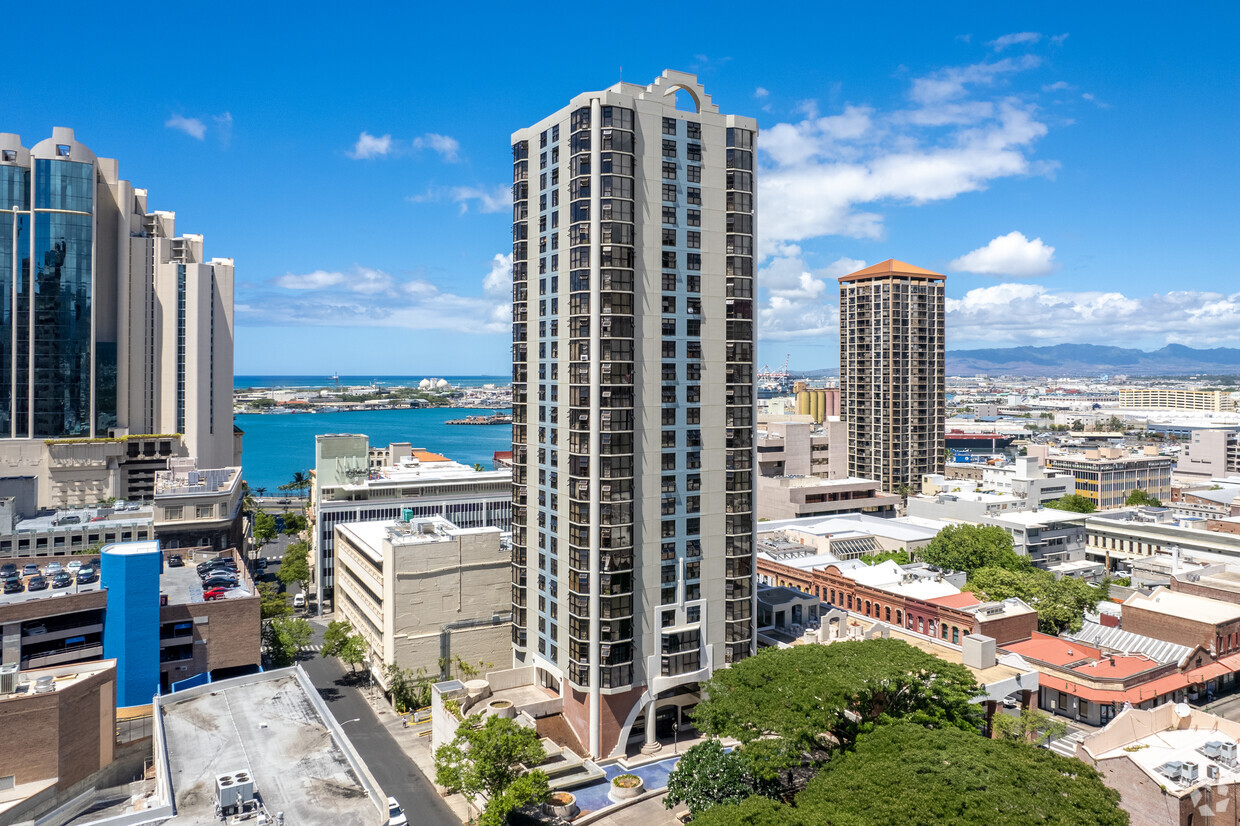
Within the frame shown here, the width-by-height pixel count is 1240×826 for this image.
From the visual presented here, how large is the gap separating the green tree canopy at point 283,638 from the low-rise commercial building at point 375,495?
73.3 ft

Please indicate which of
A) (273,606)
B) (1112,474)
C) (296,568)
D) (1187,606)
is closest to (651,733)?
(273,606)

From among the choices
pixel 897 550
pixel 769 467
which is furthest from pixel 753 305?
pixel 769 467

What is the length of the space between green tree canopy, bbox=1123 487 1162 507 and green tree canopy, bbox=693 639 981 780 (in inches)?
4498

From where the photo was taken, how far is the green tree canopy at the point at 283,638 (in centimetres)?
→ 7325

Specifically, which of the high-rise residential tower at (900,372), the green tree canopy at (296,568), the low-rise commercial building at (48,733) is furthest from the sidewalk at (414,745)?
the high-rise residential tower at (900,372)

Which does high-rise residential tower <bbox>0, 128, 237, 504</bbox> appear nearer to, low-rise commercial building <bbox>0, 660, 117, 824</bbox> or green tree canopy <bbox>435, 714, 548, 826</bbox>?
low-rise commercial building <bbox>0, 660, 117, 824</bbox>

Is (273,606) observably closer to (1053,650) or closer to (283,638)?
(283,638)

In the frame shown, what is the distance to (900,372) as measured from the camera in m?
170

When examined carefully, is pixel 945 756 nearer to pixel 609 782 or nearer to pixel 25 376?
pixel 609 782

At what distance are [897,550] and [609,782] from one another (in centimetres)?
5793

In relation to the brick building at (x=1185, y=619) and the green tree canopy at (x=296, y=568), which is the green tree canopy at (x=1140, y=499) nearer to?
the brick building at (x=1185, y=619)

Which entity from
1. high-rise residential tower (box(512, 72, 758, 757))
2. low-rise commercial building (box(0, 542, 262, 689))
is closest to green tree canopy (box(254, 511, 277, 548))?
low-rise commercial building (box(0, 542, 262, 689))

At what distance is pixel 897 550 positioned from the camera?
331 ft

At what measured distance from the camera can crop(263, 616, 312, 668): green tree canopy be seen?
240 feet
